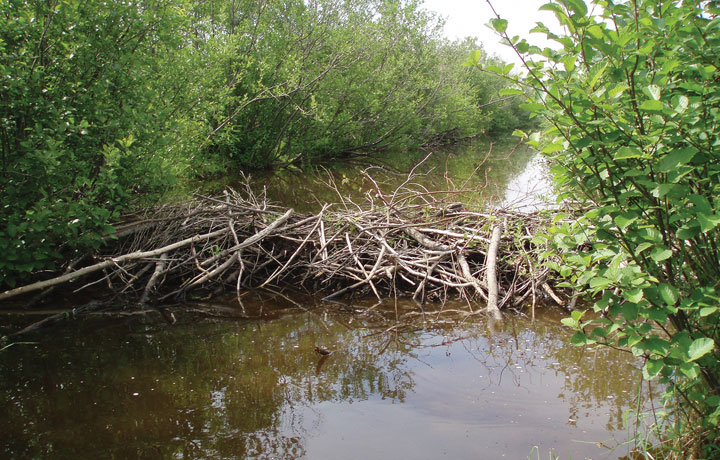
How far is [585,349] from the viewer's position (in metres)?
4.50

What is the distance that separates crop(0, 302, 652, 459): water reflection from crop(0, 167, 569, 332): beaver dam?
827 mm

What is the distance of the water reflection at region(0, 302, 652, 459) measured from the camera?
3145 millimetres

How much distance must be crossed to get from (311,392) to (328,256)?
8.92 ft

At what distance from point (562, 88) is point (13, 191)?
5228 millimetres

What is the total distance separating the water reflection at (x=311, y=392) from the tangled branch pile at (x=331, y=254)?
833 millimetres

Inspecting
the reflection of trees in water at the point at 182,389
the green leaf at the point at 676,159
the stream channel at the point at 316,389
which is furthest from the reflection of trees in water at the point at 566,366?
the green leaf at the point at 676,159

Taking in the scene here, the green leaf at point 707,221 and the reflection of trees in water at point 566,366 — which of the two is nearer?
the green leaf at point 707,221

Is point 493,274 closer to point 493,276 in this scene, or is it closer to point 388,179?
point 493,276

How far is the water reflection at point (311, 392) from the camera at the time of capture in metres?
3.14

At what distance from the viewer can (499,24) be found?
2025 mm

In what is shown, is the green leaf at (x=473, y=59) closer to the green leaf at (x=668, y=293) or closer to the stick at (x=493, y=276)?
the green leaf at (x=668, y=293)

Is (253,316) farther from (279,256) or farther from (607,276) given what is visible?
(607,276)

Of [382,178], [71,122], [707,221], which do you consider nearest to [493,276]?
[707,221]

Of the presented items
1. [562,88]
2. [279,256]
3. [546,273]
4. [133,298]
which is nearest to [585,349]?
[546,273]
